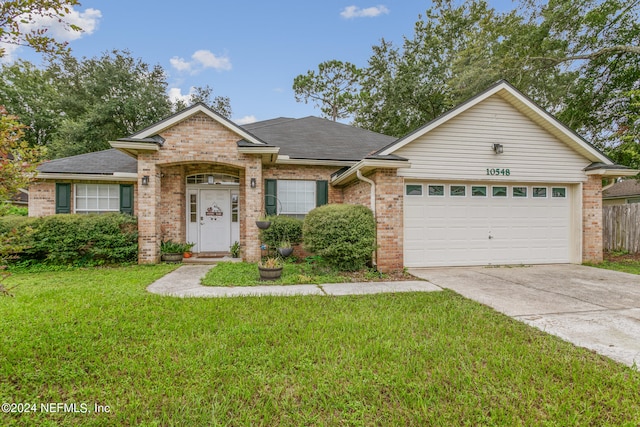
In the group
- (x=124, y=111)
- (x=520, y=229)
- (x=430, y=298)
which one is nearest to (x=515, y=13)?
(x=520, y=229)

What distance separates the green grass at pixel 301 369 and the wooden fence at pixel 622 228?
33.2 ft

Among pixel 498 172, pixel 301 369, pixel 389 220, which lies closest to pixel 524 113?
pixel 498 172

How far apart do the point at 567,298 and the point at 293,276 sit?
5.27m

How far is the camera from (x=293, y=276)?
272 inches

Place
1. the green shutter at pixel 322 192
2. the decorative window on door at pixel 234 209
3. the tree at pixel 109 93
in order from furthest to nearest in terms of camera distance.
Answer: the tree at pixel 109 93 < the decorative window on door at pixel 234 209 < the green shutter at pixel 322 192

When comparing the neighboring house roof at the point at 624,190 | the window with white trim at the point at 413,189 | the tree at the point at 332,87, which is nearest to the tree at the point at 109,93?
A: the tree at the point at 332,87

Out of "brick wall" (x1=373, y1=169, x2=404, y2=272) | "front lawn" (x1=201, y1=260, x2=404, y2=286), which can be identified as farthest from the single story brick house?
"front lawn" (x1=201, y1=260, x2=404, y2=286)

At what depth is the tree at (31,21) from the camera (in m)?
2.35

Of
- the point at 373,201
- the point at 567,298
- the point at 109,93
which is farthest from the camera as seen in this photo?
the point at 109,93

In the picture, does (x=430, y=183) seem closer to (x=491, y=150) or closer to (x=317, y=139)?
(x=491, y=150)

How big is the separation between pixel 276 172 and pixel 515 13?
1433cm

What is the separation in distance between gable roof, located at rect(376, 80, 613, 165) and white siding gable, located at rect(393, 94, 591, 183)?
0.40 ft

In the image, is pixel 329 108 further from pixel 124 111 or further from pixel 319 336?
pixel 319 336

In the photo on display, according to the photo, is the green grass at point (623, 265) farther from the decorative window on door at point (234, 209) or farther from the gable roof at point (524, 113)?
the decorative window on door at point (234, 209)
